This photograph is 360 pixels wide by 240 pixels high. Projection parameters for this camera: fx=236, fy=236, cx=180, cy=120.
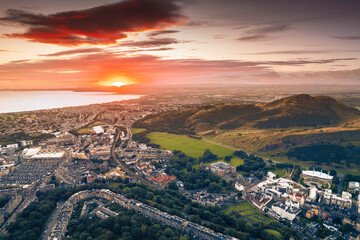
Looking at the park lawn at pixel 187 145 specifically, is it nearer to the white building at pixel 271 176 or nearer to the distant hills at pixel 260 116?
the distant hills at pixel 260 116

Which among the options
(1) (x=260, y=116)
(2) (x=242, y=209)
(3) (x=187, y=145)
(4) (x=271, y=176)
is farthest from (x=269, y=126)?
(2) (x=242, y=209)

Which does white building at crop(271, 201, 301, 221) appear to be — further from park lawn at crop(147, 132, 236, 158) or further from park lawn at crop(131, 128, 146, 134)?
park lawn at crop(131, 128, 146, 134)

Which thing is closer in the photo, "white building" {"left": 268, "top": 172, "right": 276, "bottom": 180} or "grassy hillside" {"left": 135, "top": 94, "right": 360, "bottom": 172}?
"white building" {"left": 268, "top": 172, "right": 276, "bottom": 180}

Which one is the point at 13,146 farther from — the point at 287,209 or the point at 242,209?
the point at 287,209

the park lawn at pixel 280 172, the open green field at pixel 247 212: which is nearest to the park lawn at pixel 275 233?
the open green field at pixel 247 212

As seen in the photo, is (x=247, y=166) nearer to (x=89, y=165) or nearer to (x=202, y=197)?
(x=202, y=197)

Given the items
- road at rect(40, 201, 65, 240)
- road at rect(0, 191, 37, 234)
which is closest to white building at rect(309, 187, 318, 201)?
road at rect(40, 201, 65, 240)

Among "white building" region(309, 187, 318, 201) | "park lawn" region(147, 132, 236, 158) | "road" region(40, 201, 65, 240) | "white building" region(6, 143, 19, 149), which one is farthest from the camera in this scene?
"park lawn" region(147, 132, 236, 158)

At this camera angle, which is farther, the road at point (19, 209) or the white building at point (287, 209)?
the white building at point (287, 209)
